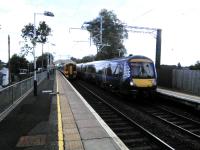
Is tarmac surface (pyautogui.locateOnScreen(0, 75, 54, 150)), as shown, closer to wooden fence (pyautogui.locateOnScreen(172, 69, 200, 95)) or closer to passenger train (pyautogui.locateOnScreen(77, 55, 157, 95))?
passenger train (pyautogui.locateOnScreen(77, 55, 157, 95))

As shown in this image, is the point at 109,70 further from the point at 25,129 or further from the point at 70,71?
the point at 70,71

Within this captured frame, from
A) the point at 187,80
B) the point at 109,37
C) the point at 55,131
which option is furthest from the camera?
the point at 109,37

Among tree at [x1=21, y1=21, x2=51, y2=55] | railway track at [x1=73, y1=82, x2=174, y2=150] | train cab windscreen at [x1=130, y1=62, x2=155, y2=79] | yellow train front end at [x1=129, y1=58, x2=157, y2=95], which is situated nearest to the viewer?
railway track at [x1=73, y1=82, x2=174, y2=150]

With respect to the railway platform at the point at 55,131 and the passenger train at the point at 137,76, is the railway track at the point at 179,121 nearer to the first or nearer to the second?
the passenger train at the point at 137,76

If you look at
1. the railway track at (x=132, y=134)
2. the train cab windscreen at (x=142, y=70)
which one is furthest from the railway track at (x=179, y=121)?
the train cab windscreen at (x=142, y=70)

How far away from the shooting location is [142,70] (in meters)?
21.5

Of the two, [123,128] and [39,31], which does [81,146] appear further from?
[39,31]

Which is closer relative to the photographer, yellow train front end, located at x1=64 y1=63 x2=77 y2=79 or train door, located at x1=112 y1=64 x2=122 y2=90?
train door, located at x1=112 y1=64 x2=122 y2=90


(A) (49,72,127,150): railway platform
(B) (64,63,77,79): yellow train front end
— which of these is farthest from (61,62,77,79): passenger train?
(A) (49,72,127,150): railway platform

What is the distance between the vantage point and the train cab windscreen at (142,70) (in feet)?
70.2

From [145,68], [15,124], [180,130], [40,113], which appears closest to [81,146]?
[15,124]

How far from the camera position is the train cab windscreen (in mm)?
21391

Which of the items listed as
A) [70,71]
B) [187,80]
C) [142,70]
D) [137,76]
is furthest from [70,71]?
[137,76]

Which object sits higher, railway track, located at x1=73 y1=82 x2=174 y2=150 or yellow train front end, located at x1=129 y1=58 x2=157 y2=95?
yellow train front end, located at x1=129 y1=58 x2=157 y2=95
